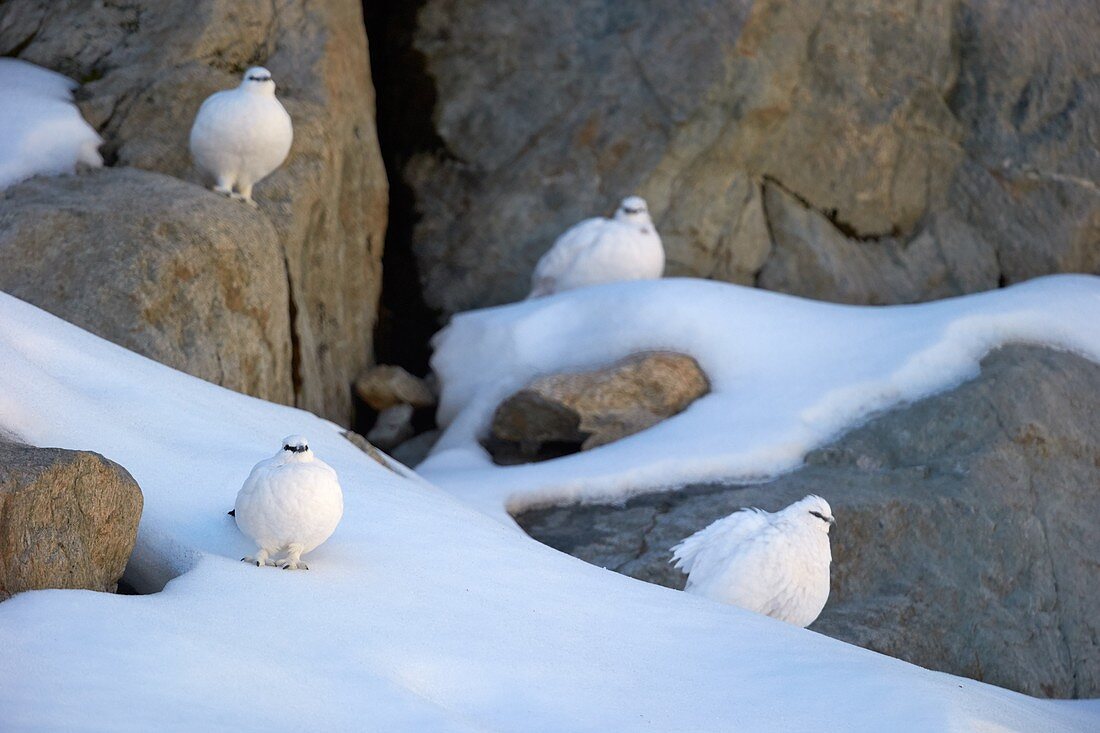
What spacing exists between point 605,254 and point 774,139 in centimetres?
193

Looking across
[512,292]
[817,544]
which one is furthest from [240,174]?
[817,544]

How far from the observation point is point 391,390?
8422mm

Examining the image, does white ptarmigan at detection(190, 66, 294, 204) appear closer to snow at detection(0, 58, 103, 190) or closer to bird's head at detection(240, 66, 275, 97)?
bird's head at detection(240, 66, 275, 97)

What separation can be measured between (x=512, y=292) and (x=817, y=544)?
4.69m

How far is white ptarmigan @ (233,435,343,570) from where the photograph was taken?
153 inches

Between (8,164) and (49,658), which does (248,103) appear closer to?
(8,164)

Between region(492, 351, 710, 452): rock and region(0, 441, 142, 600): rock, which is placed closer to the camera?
region(0, 441, 142, 600): rock

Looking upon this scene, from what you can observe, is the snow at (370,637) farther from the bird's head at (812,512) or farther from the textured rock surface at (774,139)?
the textured rock surface at (774,139)

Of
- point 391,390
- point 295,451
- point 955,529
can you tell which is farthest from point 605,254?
point 295,451

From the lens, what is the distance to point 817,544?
5211 millimetres

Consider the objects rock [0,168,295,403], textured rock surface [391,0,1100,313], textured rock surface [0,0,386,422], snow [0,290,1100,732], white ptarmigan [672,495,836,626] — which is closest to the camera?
snow [0,290,1100,732]

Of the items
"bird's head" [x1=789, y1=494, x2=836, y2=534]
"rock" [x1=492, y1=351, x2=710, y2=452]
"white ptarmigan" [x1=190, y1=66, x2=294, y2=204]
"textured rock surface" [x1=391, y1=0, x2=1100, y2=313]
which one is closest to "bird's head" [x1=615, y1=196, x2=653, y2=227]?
"textured rock surface" [x1=391, y1=0, x2=1100, y2=313]

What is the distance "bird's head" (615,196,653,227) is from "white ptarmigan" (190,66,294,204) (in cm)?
240

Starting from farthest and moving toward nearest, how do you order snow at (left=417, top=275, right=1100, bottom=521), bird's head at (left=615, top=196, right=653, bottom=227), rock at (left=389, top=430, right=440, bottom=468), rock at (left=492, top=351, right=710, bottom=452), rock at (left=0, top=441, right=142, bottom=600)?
bird's head at (left=615, top=196, right=653, bottom=227), rock at (left=389, top=430, right=440, bottom=468), rock at (left=492, top=351, right=710, bottom=452), snow at (left=417, top=275, right=1100, bottom=521), rock at (left=0, top=441, right=142, bottom=600)
